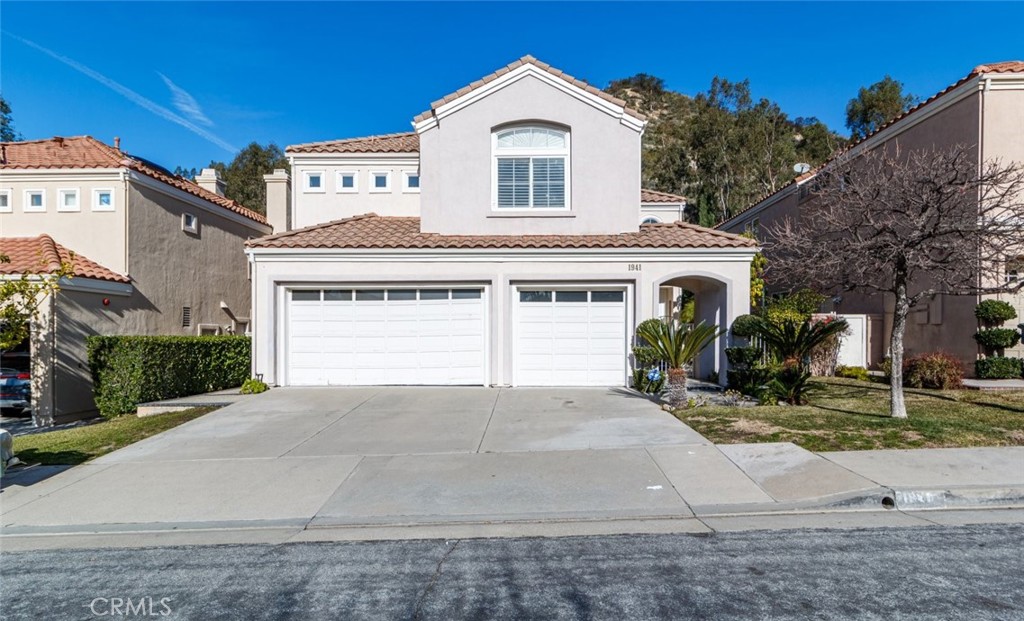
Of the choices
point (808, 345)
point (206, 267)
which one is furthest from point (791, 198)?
point (206, 267)

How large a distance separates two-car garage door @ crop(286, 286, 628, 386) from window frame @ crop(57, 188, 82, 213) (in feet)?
22.2

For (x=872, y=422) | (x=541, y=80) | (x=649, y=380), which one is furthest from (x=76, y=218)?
(x=872, y=422)

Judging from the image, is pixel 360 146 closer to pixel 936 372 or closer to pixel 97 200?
pixel 97 200

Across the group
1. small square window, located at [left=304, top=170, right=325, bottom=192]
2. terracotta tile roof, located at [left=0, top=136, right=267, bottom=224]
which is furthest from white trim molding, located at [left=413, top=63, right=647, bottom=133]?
terracotta tile roof, located at [left=0, top=136, right=267, bottom=224]

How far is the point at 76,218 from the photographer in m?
15.4

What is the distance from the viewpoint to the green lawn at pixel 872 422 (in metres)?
7.90

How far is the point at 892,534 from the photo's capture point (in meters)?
5.14

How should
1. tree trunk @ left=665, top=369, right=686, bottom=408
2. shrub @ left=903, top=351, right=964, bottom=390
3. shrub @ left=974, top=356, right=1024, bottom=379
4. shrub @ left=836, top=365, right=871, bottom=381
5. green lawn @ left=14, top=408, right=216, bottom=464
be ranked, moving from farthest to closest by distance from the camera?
1. shrub @ left=836, top=365, right=871, bottom=381
2. shrub @ left=974, top=356, right=1024, bottom=379
3. shrub @ left=903, top=351, right=964, bottom=390
4. tree trunk @ left=665, top=369, right=686, bottom=408
5. green lawn @ left=14, top=408, right=216, bottom=464

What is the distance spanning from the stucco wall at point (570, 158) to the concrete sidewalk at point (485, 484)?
634cm

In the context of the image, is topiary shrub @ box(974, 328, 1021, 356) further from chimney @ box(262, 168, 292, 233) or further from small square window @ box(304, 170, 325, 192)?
chimney @ box(262, 168, 292, 233)

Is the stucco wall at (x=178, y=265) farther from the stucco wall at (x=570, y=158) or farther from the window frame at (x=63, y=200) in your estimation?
the stucco wall at (x=570, y=158)

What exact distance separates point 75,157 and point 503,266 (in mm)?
12487

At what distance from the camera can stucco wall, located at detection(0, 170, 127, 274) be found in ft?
50.0

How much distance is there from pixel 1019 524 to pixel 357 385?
1185 cm
